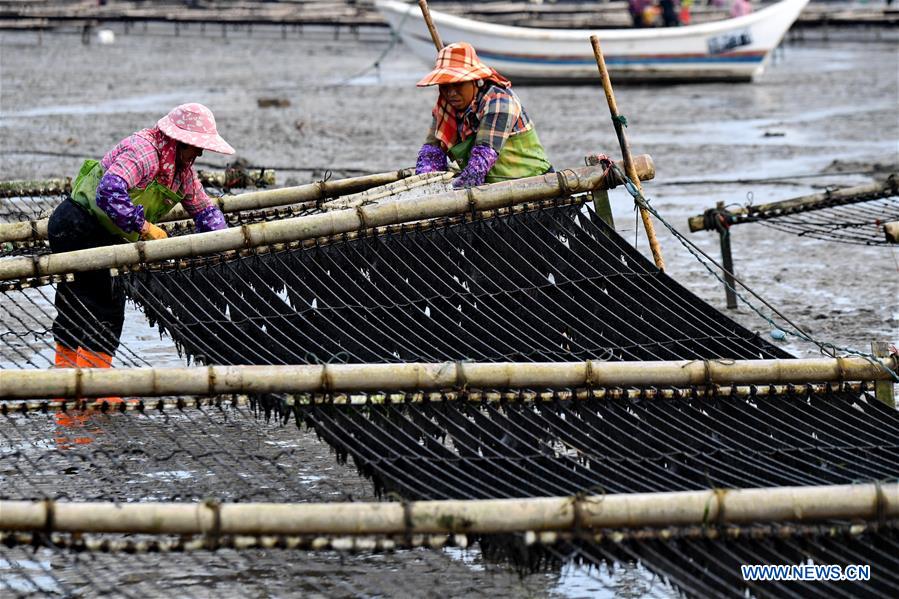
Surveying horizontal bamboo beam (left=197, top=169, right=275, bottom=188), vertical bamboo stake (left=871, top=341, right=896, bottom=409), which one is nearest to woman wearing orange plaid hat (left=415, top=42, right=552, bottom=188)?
horizontal bamboo beam (left=197, top=169, right=275, bottom=188)

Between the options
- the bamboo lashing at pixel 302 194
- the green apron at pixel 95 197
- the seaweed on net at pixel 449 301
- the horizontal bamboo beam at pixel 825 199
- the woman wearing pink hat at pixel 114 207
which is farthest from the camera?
the horizontal bamboo beam at pixel 825 199

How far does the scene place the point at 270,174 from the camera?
880cm

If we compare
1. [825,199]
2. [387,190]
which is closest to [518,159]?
[387,190]

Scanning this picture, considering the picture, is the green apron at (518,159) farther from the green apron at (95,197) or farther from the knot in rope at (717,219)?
the knot in rope at (717,219)

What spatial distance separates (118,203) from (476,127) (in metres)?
1.84

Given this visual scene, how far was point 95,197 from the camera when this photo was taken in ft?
20.2

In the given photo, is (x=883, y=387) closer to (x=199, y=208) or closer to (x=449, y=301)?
(x=449, y=301)

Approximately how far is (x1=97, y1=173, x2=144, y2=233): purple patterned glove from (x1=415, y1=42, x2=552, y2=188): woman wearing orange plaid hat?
58.4 inches

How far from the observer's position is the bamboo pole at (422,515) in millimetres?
3809

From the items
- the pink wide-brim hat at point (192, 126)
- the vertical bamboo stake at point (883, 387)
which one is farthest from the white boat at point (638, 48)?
the vertical bamboo stake at point (883, 387)

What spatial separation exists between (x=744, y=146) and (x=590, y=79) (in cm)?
607

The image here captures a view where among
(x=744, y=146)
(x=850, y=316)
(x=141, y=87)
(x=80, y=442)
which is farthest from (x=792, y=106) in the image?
(x=80, y=442)

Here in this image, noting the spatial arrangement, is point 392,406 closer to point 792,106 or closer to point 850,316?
point 850,316

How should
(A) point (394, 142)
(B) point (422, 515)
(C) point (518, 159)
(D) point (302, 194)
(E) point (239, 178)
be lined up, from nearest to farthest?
(B) point (422, 515), (C) point (518, 159), (D) point (302, 194), (E) point (239, 178), (A) point (394, 142)
